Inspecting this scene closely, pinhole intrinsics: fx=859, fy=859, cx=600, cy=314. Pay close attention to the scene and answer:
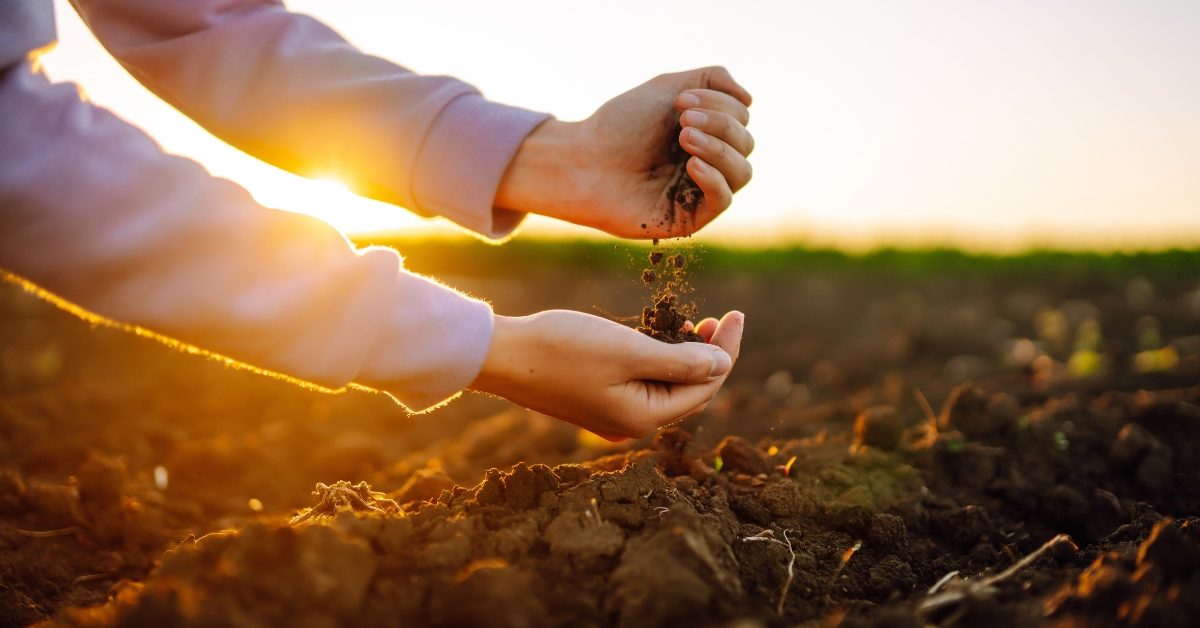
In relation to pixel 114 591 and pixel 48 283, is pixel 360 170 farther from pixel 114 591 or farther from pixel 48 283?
pixel 114 591

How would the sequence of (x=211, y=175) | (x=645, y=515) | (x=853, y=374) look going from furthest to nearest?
1. (x=853, y=374)
2. (x=645, y=515)
3. (x=211, y=175)

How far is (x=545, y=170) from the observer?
8.75 ft

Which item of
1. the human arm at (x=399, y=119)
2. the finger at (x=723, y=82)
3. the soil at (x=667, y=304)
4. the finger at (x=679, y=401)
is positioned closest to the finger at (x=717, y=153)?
the human arm at (x=399, y=119)

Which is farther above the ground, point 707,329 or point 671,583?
point 707,329

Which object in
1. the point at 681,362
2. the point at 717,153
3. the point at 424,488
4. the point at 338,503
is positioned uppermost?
the point at 717,153

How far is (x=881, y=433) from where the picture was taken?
337 cm

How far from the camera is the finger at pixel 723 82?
2.57 metres

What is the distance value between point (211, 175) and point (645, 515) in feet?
4.29

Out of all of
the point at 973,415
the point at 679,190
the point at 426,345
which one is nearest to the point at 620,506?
the point at 426,345

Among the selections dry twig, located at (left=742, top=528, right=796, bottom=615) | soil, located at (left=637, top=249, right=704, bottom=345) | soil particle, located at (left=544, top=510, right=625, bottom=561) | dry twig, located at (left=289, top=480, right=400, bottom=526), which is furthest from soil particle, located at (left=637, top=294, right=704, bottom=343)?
dry twig, located at (left=289, top=480, right=400, bottom=526)

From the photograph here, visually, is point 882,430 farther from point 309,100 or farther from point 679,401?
point 309,100

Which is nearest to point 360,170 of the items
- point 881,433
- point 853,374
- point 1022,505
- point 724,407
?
point 881,433

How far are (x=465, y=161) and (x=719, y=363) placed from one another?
939 millimetres

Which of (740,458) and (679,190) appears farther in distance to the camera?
(740,458)
